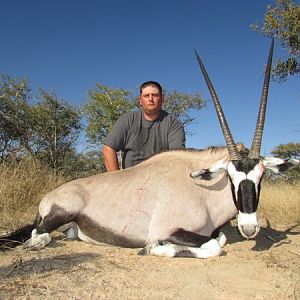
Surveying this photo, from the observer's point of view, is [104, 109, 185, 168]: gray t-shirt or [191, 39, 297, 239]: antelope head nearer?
[191, 39, 297, 239]: antelope head

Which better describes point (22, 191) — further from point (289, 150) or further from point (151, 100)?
point (289, 150)

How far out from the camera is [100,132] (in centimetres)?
1859

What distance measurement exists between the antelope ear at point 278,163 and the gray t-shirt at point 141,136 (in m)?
1.59

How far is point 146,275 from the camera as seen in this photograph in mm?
2703

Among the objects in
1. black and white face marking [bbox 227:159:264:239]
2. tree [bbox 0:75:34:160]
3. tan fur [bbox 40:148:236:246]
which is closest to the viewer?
black and white face marking [bbox 227:159:264:239]

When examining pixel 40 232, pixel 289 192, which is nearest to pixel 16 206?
pixel 40 232


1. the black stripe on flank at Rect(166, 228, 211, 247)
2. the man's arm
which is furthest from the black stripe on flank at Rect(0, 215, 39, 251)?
the black stripe on flank at Rect(166, 228, 211, 247)

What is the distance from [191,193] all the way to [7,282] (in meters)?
1.77

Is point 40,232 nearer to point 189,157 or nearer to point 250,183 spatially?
point 189,157

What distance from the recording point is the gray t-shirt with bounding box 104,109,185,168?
5.08 metres

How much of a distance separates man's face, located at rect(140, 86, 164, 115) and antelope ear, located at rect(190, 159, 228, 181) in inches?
69.6

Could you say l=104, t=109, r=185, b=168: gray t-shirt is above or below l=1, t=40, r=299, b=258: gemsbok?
above

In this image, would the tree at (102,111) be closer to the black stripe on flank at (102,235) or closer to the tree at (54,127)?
the tree at (54,127)

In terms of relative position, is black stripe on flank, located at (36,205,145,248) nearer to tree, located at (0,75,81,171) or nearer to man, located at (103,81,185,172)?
man, located at (103,81,185,172)
